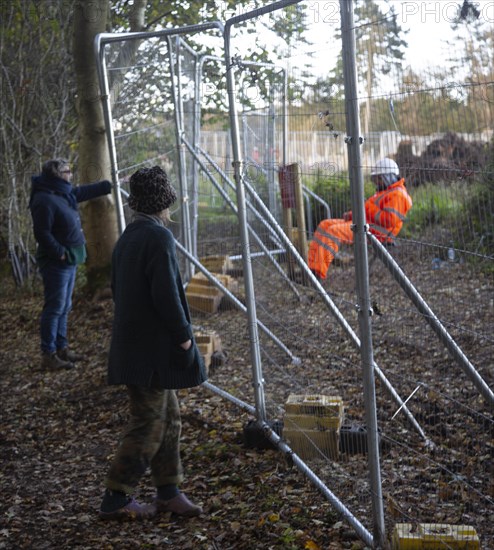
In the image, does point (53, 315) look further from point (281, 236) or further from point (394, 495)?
point (394, 495)

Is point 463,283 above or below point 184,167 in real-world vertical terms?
below

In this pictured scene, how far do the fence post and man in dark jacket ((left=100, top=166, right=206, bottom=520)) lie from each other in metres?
1.01

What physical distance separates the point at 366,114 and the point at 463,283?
3.10 feet

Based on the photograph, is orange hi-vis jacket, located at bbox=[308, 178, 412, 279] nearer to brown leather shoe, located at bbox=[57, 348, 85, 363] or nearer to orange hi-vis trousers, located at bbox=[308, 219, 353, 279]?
orange hi-vis trousers, located at bbox=[308, 219, 353, 279]

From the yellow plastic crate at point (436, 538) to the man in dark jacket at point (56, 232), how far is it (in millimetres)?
4760

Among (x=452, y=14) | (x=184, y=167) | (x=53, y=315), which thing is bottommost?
(x=53, y=315)

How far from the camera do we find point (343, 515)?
3.89 meters

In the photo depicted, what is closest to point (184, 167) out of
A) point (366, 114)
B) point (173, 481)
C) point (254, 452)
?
point (254, 452)

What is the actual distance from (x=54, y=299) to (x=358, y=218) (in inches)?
193

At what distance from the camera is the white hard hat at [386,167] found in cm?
347

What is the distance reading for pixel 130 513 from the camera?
4336 mm

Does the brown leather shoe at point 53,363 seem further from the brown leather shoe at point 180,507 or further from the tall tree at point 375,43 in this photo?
the tall tree at point 375,43

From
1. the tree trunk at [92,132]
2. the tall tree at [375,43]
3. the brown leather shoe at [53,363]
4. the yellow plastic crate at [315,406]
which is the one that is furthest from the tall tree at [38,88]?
the tall tree at [375,43]

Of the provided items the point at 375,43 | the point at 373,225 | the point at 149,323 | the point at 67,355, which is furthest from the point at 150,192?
the point at 67,355
